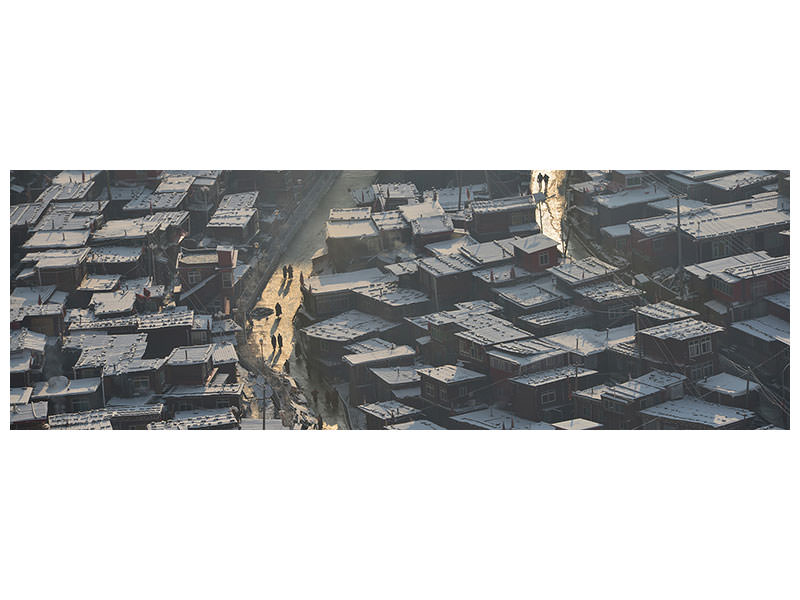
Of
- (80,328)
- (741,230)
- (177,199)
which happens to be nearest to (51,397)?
(80,328)

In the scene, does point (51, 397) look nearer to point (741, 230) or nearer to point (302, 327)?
point (302, 327)

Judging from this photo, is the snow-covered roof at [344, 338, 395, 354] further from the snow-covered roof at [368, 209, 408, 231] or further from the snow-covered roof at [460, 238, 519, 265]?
the snow-covered roof at [368, 209, 408, 231]

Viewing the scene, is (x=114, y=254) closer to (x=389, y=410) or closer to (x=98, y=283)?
(x=98, y=283)

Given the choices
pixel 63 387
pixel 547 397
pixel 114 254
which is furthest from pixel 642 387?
pixel 114 254

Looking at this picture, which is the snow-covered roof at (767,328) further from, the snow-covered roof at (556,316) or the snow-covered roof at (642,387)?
the snow-covered roof at (556,316)

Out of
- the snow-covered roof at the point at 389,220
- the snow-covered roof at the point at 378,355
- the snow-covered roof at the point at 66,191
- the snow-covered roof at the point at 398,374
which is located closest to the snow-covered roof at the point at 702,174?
the snow-covered roof at the point at 389,220

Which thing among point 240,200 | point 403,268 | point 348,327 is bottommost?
point 348,327
